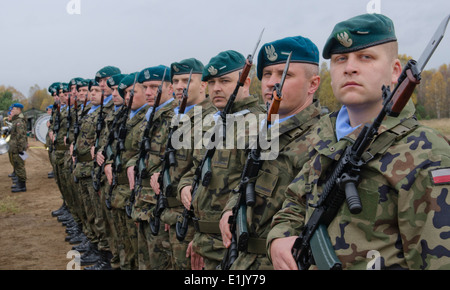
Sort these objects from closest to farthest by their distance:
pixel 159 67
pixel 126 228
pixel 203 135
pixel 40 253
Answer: pixel 203 135
pixel 159 67
pixel 126 228
pixel 40 253

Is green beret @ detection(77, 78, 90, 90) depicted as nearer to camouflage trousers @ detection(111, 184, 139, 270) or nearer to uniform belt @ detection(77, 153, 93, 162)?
uniform belt @ detection(77, 153, 93, 162)

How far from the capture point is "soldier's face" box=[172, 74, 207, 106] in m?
4.64

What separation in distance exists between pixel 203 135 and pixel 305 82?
1327 millimetres

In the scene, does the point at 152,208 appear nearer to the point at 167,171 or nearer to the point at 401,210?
the point at 167,171

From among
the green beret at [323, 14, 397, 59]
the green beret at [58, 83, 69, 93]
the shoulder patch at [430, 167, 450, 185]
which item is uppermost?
the green beret at [323, 14, 397, 59]

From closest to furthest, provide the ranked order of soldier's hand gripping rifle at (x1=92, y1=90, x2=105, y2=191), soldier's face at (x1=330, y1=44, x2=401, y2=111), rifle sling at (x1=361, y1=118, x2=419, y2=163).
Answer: rifle sling at (x1=361, y1=118, x2=419, y2=163) → soldier's face at (x1=330, y1=44, x2=401, y2=111) → soldier's hand gripping rifle at (x1=92, y1=90, x2=105, y2=191)

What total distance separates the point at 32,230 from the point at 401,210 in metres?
8.72

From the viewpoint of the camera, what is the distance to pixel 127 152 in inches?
221

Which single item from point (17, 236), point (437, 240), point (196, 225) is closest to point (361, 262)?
point (437, 240)

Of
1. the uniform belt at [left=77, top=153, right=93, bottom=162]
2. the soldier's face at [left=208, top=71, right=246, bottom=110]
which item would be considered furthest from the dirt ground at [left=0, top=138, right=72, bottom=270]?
the soldier's face at [left=208, top=71, right=246, bottom=110]

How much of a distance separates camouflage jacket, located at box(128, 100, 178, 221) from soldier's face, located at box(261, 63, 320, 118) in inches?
82.1

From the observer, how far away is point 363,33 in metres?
1.82

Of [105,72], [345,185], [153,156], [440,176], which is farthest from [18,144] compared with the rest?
[440,176]
